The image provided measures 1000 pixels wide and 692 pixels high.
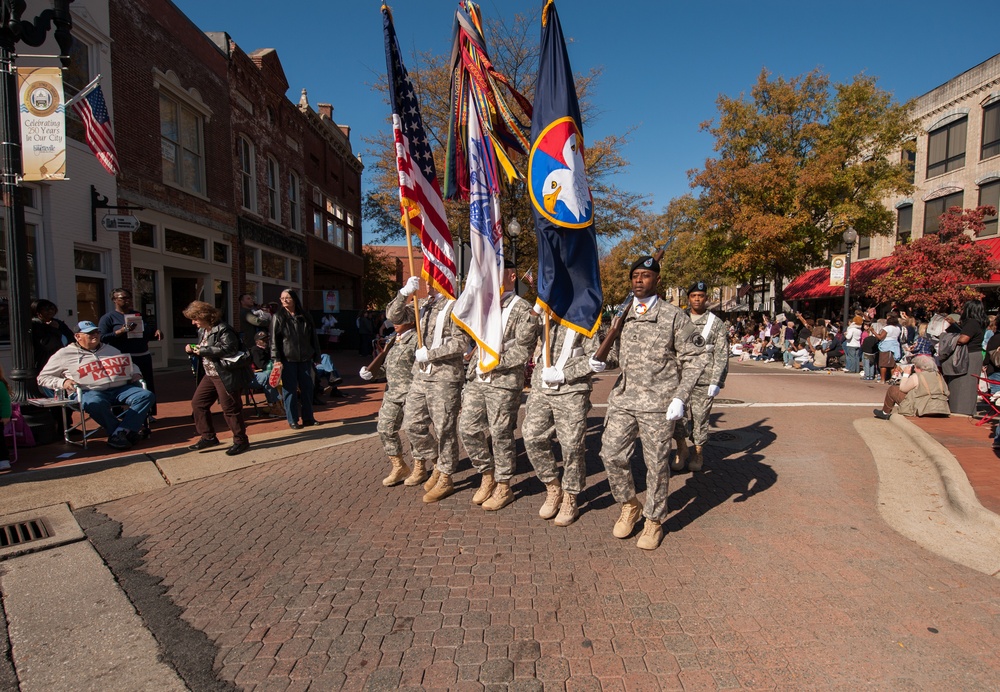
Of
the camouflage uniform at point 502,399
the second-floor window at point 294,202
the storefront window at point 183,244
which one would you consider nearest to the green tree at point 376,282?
the second-floor window at point 294,202

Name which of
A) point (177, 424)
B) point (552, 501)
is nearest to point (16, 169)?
point (177, 424)

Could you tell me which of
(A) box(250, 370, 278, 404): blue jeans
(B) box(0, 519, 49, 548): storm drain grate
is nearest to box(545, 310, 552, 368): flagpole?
(B) box(0, 519, 49, 548): storm drain grate

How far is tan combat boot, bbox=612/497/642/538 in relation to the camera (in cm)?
380

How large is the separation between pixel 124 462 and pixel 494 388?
13.6ft

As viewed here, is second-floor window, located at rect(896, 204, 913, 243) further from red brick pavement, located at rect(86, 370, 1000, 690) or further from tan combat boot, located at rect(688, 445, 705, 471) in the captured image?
red brick pavement, located at rect(86, 370, 1000, 690)

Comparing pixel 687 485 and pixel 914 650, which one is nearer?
pixel 914 650

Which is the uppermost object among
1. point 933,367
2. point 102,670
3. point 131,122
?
point 131,122

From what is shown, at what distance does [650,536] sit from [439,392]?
6.62 feet

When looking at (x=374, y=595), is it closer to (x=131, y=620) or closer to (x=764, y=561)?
(x=131, y=620)

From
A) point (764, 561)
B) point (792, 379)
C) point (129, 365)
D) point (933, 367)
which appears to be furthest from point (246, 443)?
point (792, 379)

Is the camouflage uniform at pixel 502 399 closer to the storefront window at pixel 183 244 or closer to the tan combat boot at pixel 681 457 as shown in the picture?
the tan combat boot at pixel 681 457

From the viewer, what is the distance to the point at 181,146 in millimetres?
13727

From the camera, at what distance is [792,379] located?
44.7 feet

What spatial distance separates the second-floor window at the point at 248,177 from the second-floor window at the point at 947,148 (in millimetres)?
27732
